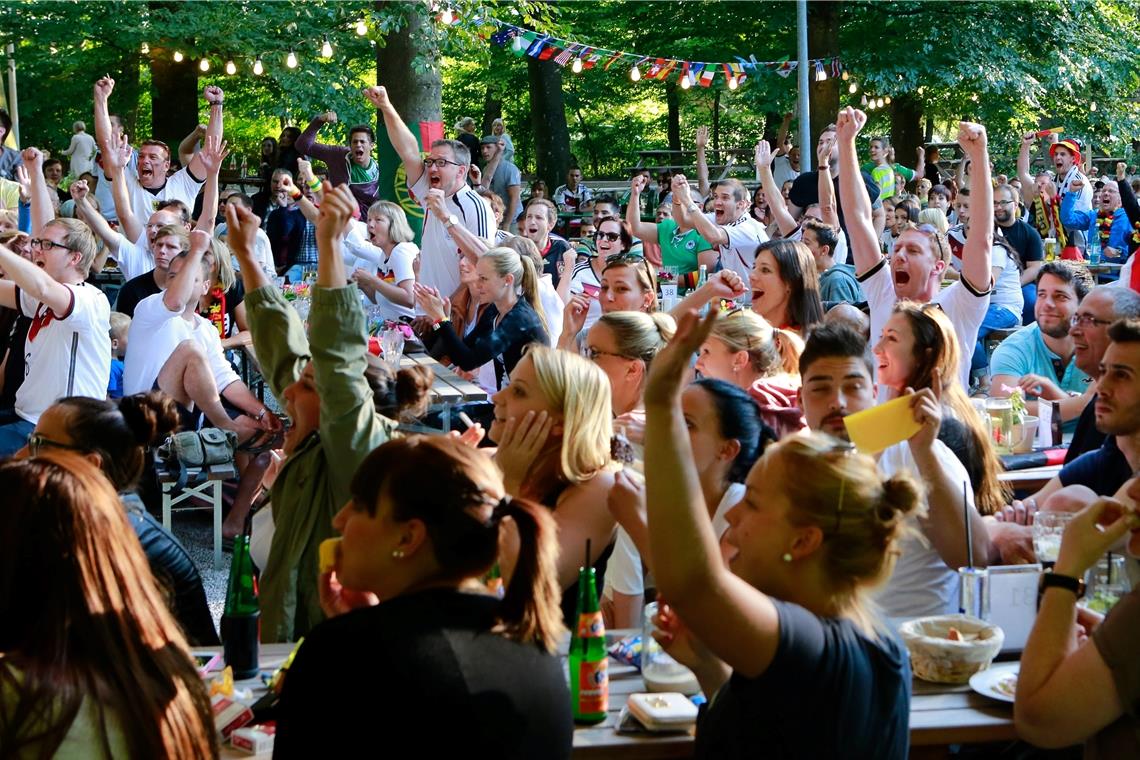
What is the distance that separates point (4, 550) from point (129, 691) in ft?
1.09

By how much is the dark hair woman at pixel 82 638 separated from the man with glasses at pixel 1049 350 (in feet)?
15.0

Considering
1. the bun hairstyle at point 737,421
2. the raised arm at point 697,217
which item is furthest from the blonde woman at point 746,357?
the raised arm at point 697,217

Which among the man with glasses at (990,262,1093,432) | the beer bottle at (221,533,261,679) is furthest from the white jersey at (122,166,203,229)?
the beer bottle at (221,533,261,679)

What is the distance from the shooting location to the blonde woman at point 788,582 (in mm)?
2111

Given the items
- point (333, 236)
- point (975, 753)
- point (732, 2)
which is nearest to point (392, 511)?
point (333, 236)

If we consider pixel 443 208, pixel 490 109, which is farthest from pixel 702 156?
pixel 490 109

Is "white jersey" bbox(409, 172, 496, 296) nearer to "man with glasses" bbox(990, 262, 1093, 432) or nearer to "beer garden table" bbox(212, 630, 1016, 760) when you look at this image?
"man with glasses" bbox(990, 262, 1093, 432)

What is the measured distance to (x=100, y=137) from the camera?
9.22m

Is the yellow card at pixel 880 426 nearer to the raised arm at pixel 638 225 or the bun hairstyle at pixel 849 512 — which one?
the bun hairstyle at pixel 849 512

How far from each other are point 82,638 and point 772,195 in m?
7.50

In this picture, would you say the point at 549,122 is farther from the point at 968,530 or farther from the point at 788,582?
the point at 788,582

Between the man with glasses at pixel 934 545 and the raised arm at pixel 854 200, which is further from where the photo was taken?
the raised arm at pixel 854 200

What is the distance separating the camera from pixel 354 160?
1381 cm

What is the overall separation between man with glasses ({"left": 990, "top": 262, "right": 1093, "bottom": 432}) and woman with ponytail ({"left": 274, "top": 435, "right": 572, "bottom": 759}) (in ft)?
14.0
